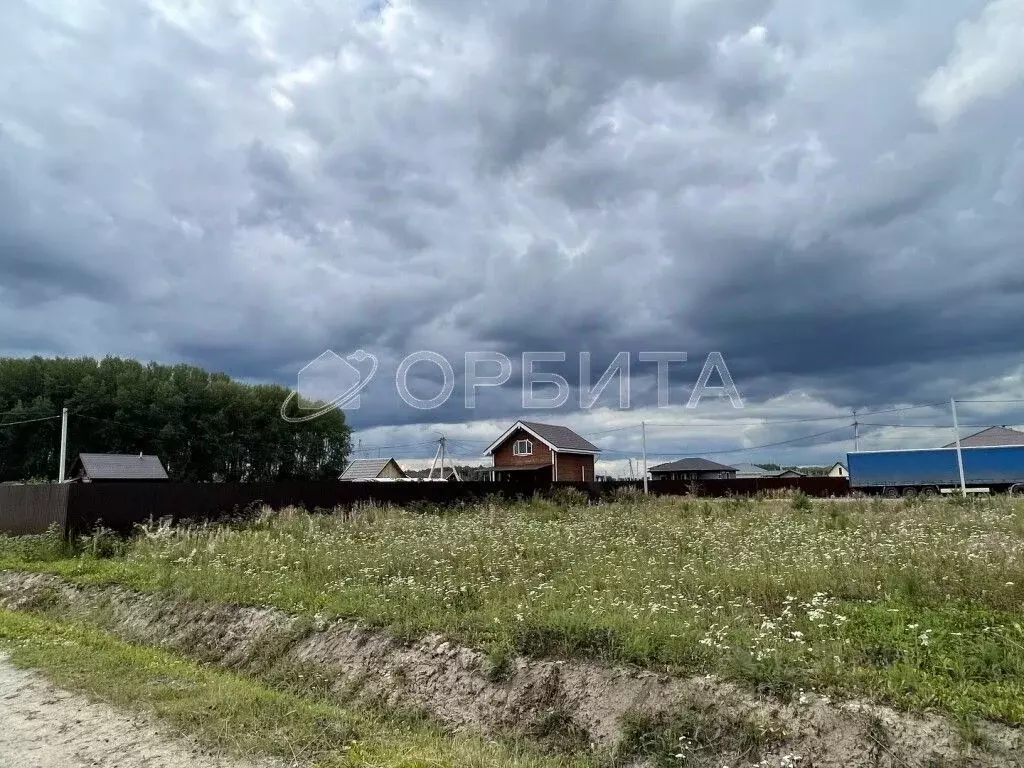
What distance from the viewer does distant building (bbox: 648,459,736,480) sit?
72.2 meters

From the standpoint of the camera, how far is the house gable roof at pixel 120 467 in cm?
3324

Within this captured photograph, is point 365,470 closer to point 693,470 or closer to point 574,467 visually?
point 574,467

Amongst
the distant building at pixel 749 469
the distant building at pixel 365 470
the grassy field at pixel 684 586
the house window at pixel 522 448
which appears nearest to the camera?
the grassy field at pixel 684 586

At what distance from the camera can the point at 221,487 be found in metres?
17.9

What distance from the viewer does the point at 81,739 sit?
526 cm

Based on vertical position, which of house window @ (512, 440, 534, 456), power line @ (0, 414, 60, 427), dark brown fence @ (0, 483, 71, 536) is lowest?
dark brown fence @ (0, 483, 71, 536)

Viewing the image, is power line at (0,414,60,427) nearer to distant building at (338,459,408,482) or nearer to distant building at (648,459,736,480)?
distant building at (338,459,408,482)

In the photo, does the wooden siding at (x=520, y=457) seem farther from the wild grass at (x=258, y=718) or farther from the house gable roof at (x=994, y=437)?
the wild grass at (x=258, y=718)

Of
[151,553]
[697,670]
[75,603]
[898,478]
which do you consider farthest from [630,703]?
[898,478]

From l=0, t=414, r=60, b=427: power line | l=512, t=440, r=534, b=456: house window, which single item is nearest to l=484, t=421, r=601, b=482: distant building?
l=512, t=440, r=534, b=456: house window

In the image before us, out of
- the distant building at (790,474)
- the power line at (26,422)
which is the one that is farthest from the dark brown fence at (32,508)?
the distant building at (790,474)

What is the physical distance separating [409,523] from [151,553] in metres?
5.38

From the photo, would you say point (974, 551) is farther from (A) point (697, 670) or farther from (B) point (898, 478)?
(B) point (898, 478)

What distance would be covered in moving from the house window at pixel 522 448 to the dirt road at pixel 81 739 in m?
39.6
